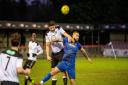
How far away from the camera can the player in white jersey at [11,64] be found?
10.5 m

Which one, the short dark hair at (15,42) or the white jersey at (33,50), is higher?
the short dark hair at (15,42)

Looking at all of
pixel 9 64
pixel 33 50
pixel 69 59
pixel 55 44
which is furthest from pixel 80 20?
pixel 9 64

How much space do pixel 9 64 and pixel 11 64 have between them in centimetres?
5

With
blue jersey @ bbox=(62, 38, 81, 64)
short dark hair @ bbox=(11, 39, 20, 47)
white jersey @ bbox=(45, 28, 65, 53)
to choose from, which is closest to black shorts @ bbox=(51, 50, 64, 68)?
white jersey @ bbox=(45, 28, 65, 53)

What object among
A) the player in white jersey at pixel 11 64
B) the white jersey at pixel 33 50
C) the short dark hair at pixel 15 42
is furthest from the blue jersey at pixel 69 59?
the short dark hair at pixel 15 42

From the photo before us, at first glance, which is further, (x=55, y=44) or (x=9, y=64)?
(x=55, y=44)

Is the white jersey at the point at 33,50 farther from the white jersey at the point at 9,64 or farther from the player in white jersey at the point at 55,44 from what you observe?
the white jersey at the point at 9,64

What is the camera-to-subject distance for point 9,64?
34.7 feet

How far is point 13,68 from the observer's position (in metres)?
A: 10.6

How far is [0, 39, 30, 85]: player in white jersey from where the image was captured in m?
10.5

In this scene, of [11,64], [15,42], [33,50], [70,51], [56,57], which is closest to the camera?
[15,42]

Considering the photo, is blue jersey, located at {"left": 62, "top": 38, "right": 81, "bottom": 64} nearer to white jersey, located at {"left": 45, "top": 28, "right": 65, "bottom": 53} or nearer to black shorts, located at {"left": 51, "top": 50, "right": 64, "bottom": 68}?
white jersey, located at {"left": 45, "top": 28, "right": 65, "bottom": 53}

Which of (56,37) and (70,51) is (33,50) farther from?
(70,51)

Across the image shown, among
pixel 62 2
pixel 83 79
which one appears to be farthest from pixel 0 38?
pixel 83 79
